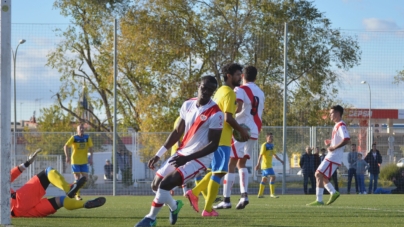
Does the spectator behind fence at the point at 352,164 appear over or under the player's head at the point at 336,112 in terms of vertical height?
under

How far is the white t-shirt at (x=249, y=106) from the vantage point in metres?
10.9

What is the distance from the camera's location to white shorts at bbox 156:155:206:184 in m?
7.61

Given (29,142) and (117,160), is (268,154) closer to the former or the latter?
(117,160)

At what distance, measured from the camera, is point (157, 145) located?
2403 cm

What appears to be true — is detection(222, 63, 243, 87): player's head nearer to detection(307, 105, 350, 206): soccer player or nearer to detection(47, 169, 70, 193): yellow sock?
detection(47, 169, 70, 193): yellow sock

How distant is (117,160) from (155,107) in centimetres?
558

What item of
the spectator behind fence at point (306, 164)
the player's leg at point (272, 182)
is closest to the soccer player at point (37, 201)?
the player's leg at point (272, 182)

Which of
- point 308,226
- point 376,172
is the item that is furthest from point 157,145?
point 308,226

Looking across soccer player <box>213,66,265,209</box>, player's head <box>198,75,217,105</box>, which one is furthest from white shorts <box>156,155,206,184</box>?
soccer player <box>213,66,265,209</box>

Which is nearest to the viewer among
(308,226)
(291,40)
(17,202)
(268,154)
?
(308,226)

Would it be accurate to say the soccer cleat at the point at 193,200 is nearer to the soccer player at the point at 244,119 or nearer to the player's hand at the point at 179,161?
the soccer player at the point at 244,119

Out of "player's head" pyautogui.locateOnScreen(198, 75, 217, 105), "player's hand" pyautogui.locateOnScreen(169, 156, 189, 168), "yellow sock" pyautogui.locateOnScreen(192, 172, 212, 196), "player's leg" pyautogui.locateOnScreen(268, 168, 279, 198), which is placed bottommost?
"player's leg" pyautogui.locateOnScreen(268, 168, 279, 198)

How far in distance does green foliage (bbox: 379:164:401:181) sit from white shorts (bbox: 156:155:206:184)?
60.9ft

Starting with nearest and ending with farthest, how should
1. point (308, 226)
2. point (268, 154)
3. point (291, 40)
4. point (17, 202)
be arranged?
point (308, 226), point (17, 202), point (268, 154), point (291, 40)
